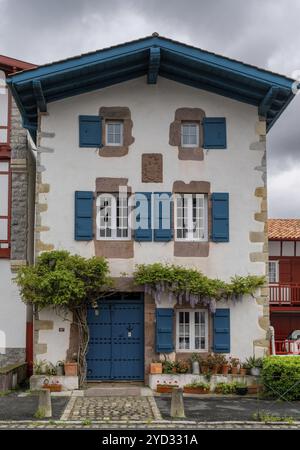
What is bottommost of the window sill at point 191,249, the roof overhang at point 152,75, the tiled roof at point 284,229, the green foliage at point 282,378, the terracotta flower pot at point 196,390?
the terracotta flower pot at point 196,390

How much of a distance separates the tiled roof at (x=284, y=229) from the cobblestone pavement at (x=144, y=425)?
1565 centimetres

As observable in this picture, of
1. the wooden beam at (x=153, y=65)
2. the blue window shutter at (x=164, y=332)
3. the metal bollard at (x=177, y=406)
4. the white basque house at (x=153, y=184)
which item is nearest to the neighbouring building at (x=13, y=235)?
the white basque house at (x=153, y=184)

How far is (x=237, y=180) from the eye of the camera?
16766 millimetres

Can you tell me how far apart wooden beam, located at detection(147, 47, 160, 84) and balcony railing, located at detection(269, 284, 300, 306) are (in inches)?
451

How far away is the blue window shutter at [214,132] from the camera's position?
16828mm

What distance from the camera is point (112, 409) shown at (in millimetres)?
13078

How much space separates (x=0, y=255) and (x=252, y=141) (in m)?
7.68

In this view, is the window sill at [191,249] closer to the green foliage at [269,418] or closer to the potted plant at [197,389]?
the potted plant at [197,389]

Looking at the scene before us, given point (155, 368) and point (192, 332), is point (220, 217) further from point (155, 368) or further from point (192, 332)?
point (155, 368)

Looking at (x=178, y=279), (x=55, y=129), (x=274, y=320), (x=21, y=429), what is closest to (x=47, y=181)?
(x=55, y=129)

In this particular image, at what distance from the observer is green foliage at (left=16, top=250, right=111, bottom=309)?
15391 mm

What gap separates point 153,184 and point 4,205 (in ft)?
16.3

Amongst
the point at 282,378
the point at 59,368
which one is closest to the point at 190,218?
the point at 282,378
